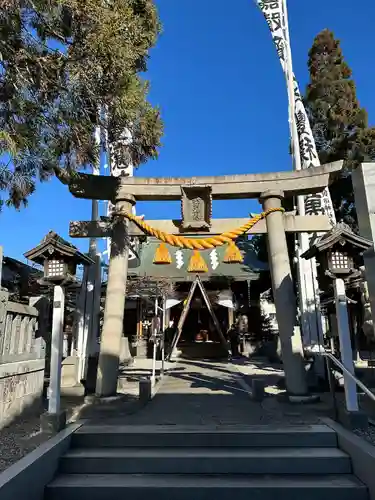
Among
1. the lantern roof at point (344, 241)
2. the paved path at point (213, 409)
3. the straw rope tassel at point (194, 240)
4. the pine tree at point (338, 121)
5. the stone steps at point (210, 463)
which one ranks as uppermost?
the pine tree at point (338, 121)

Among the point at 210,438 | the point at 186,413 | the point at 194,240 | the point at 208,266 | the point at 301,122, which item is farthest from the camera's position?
the point at 208,266

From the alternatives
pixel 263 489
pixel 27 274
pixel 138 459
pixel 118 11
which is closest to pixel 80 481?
pixel 138 459

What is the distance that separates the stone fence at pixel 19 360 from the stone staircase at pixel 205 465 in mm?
1845

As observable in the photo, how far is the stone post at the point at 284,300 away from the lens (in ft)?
25.8

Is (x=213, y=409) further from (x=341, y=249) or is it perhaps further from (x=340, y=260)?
(x=341, y=249)

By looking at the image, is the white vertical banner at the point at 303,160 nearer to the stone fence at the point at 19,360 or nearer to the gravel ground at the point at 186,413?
the gravel ground at the point at 186,413

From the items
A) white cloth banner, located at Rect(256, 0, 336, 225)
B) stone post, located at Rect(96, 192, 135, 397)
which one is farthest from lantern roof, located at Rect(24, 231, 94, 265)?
white cloth banner, located at Rect(256, 0, 336, 225)

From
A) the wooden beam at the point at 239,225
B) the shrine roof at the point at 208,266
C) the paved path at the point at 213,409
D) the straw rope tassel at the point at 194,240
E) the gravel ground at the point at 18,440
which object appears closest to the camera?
the gravel ground at the point at 18,440

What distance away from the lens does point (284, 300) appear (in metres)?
8.26

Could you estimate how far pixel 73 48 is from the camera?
19.8ft

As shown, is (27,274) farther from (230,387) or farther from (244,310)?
(244,310)

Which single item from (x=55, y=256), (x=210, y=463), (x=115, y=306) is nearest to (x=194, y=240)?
(x=115, y=306)

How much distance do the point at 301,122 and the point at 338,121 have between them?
520 cm

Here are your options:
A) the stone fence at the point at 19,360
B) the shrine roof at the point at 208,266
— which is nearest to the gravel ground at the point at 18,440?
the stone fence at the point at 19,360
